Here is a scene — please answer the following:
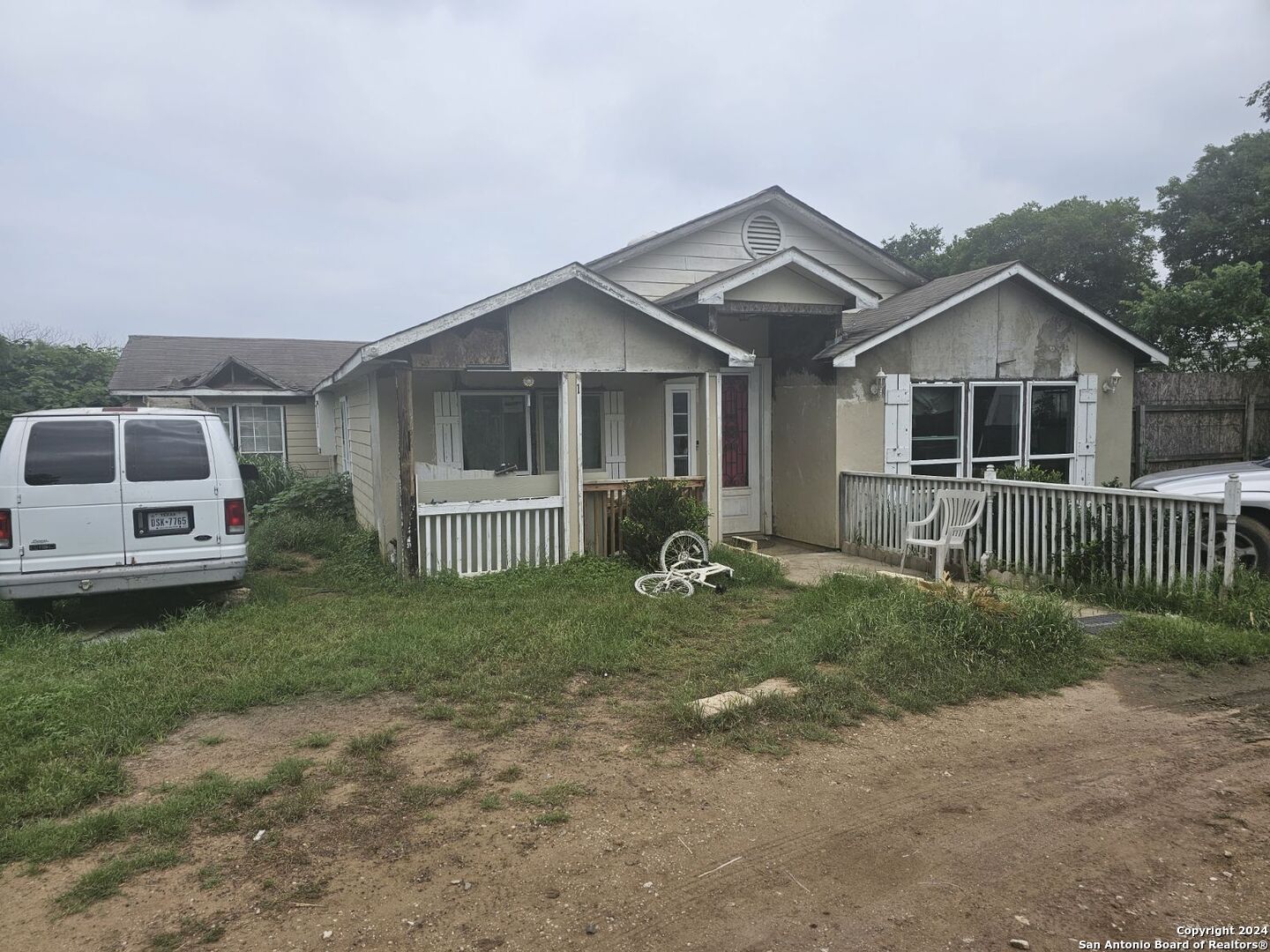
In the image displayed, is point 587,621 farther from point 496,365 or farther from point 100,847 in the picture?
point 100,847

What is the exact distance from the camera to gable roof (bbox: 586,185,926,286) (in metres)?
12.0

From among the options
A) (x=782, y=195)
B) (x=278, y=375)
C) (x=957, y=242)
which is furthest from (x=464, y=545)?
(x=957, y=242)

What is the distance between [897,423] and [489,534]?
18.1 feet

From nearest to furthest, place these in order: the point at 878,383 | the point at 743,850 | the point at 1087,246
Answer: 1. the point at 743,850
2. the point at 878,383
3. the point at 1087,246

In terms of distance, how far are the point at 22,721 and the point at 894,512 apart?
27.7 ft

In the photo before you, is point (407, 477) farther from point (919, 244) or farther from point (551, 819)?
point (919, 244)

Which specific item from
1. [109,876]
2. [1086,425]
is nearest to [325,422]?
[1086,425]

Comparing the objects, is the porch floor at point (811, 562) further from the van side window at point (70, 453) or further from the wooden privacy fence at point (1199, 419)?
the van side window at point (70, 453)

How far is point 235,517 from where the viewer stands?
25.6 feet

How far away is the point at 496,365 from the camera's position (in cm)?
930

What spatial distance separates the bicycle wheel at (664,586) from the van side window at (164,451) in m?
4.14

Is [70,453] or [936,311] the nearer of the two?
[70,453]

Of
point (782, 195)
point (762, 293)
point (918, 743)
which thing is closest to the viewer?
point (918, 743)

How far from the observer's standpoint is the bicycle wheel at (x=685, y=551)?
909 centimetres
